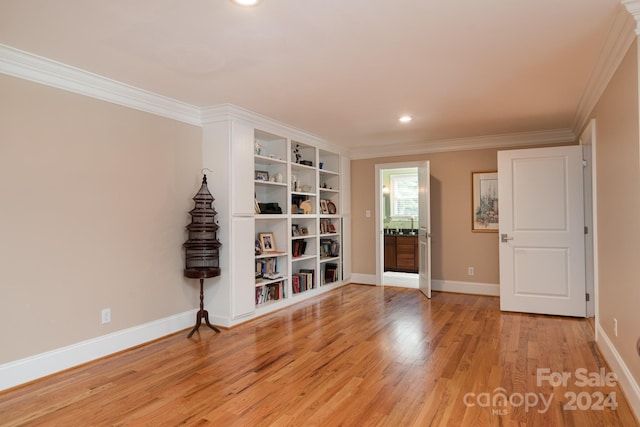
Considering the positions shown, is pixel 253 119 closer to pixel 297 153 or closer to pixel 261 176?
pixel 261 176

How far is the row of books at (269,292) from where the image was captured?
15.2 ft

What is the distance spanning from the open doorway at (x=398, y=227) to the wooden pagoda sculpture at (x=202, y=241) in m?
3.17

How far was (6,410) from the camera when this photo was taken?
2373mm

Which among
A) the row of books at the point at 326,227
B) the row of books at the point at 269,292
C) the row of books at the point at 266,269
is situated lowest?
the row of books at the point at 269,292

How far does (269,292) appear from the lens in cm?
483

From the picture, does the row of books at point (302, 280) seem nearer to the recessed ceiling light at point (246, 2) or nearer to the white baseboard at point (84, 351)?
the white baseboard at point (84, 351)

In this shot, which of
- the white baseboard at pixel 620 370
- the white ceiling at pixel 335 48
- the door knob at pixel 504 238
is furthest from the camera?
the door knob at pixel 504 238

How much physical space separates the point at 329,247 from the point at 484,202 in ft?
8.09

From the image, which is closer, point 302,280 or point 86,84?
point 86,84

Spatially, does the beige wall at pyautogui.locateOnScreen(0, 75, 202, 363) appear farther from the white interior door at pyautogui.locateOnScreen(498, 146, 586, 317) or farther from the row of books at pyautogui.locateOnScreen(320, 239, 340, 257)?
the white interior door at pyautogui.locateOnScreen(498, 146, 586, 317)

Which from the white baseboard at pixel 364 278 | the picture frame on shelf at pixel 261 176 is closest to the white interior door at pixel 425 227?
the white baseboard at pixel 364 278

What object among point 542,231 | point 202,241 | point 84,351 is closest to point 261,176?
point 202,241

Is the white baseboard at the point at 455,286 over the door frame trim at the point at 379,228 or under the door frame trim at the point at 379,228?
under

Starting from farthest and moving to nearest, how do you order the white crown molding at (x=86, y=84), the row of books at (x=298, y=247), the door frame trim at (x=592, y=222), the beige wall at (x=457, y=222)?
the beige wall at (x=457, y=222) → the row of books at (x=298, y=247) → the door frame trim at (x=592, y=222) → the white crown molding at (x=86, y=84)
